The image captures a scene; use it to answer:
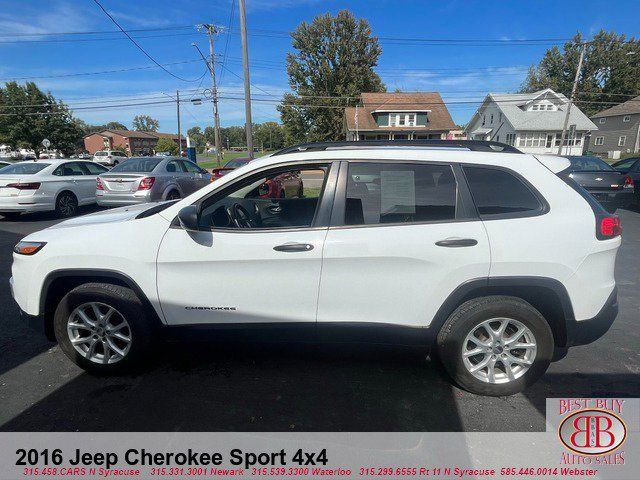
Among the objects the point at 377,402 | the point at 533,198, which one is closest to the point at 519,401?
the point at 377,402

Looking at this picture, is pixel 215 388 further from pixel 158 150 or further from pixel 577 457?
pixel 158 150

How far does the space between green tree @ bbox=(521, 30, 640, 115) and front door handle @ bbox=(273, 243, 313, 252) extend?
74.6 metres

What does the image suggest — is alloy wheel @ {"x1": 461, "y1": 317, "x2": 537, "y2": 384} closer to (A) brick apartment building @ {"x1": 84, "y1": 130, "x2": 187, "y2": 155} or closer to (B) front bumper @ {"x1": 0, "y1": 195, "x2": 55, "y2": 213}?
(B) front bumper @ {"x1": 0, "y1": 195, "x2": 55, "y2": 213}

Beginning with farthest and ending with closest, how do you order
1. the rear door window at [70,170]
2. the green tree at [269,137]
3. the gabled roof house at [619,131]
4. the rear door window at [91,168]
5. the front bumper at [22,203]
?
the green tree at [269,137]
the gabled roof house at [619,131]
the rear door window at [91,168]
the rear door window at [70,170]
the front bumper at [22,203]

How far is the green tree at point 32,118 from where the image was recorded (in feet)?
138

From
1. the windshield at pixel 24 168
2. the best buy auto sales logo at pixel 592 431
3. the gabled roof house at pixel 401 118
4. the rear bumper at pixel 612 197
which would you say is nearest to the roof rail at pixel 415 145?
the best buy auto sales logo at pixel 592 431

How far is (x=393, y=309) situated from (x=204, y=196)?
160 cm

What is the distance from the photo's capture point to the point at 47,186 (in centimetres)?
973

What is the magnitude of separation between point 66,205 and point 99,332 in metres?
9.20

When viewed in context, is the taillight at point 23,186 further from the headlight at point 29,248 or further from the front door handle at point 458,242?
the front door handle at point 458,242

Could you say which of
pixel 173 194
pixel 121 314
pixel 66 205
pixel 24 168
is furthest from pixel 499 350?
pixel 24 168

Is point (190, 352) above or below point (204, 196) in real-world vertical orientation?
below

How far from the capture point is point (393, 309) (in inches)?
106

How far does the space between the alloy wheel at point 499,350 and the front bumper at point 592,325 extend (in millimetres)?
276
